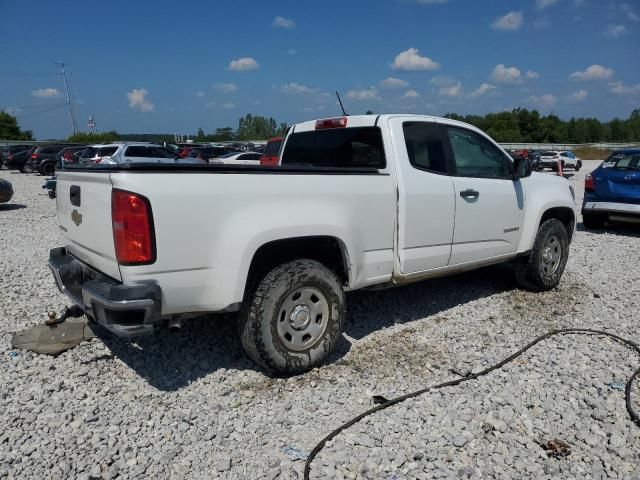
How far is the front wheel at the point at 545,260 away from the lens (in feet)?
17.5

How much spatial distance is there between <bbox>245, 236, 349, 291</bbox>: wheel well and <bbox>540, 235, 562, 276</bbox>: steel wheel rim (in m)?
2.82

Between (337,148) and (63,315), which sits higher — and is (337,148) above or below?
→ above

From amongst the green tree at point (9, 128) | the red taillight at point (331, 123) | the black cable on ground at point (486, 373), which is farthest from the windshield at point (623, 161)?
the green tree at point (9, 128)

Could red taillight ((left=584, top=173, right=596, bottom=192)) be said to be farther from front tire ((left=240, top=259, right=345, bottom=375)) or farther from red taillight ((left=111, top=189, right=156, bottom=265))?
red taillight ((left=111, top=189, right=156, bottom=265))

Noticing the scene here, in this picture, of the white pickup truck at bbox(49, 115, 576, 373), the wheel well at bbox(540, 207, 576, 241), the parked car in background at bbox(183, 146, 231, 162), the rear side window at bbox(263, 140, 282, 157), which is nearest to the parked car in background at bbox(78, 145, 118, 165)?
the parked car in background at bbox(183, 146, 231, 162)

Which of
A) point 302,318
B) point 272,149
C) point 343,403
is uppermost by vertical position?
point 272,149

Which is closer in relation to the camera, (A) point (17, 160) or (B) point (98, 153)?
(B) point (98, 153)

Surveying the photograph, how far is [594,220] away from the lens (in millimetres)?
9883

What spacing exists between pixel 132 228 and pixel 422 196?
7.54ft

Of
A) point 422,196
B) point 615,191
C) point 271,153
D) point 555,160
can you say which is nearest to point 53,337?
point 422,196

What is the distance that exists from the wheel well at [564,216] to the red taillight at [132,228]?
4.42m

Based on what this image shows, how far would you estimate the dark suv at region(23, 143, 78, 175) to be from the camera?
86.3ft

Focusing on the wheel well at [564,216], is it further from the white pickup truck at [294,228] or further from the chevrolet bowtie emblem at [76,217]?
the chevrolet bowtie emblem at [76,217]

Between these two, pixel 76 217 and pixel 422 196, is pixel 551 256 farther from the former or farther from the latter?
pixel 76 217
